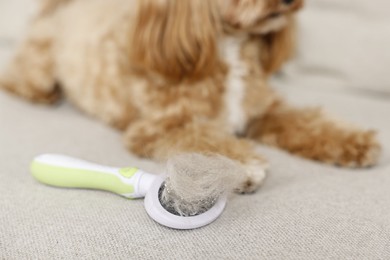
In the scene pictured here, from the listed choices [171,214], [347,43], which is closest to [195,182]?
[171,214]

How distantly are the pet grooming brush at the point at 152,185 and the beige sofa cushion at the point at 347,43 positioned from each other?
3.74 ft

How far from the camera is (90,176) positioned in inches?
40.3

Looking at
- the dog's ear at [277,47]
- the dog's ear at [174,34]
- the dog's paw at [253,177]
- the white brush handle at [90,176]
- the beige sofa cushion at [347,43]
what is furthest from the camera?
the beige sofa cushion at [347,43]

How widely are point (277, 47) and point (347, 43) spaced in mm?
471

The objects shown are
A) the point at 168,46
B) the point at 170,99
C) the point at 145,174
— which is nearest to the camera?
the point at 145,174

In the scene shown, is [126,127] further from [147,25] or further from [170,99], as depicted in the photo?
[147,25]

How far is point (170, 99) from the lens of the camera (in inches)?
54.4

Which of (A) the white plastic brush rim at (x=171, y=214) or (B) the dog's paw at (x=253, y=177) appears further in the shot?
(B) the dog's paw at (x=253, y=177)

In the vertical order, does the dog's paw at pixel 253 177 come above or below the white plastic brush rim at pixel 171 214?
below

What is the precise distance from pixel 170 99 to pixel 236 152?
0.31 metres

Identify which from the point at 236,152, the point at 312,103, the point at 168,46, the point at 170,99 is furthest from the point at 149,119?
the point at 312,103

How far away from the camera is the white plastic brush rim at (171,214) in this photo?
885 mm

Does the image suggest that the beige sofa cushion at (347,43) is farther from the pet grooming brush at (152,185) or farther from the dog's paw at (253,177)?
the pet grooming brush at (152,185)

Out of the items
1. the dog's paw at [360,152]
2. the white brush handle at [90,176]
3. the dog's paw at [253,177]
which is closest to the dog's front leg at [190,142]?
the dog's paw at [253,177]
